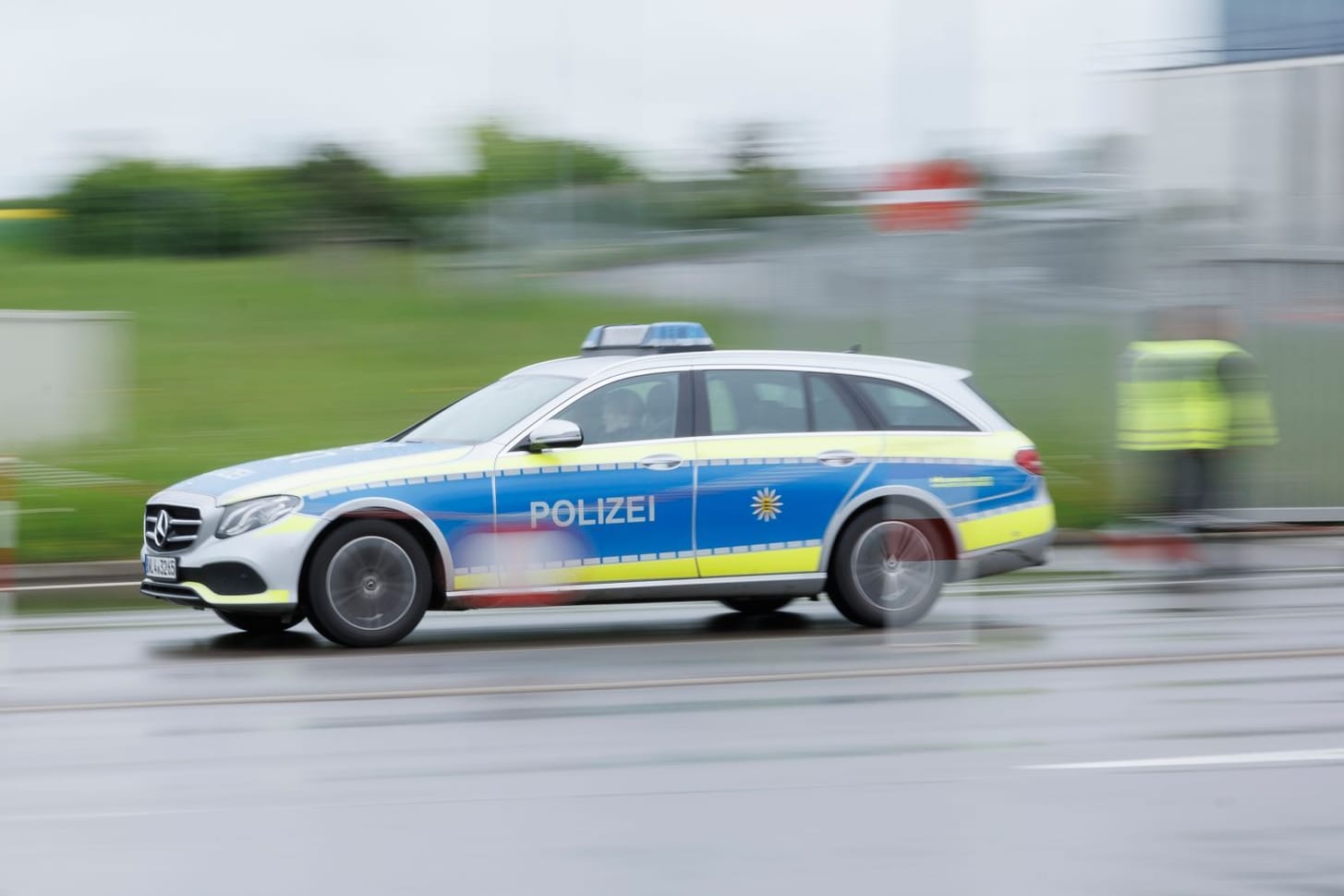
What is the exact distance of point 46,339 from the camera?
785 inches

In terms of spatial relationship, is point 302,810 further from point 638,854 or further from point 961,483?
point 961,483

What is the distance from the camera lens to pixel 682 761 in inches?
269

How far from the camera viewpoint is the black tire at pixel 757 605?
11.6m

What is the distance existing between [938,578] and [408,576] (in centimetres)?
303

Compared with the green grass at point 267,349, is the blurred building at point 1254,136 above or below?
above

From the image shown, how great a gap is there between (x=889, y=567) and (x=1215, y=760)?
3.97 m

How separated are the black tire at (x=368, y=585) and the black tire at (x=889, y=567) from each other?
234cm

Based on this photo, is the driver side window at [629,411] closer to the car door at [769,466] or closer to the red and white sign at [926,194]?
the car door at [769,466]

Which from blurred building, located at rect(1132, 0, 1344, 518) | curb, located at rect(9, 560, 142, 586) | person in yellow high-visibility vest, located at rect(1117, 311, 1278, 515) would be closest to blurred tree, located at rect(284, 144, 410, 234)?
blurred building, located at rect(1132, 0, 1344, 518)

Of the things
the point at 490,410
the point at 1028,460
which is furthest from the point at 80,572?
the point at 1028,460

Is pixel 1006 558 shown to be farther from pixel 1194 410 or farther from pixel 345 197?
pixel 345 197

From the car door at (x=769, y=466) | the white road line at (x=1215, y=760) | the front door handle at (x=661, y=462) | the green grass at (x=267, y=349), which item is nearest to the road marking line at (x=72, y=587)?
the green grass at (x=267, y=349)

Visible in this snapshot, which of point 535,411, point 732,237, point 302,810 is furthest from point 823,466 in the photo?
point 732,237

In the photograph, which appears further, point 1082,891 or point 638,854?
point 638,854
